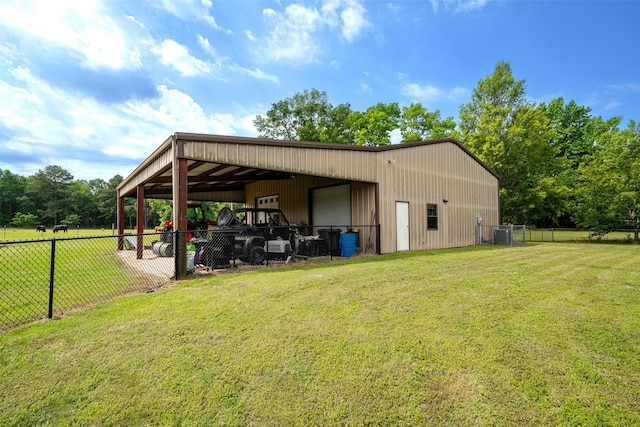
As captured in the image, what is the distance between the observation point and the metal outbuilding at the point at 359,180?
25.6 feet

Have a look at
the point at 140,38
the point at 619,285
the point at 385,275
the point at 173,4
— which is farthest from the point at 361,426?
the point at 140,38

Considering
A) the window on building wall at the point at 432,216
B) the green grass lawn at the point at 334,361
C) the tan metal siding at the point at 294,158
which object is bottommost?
the green grass lawn at the point at 334,361

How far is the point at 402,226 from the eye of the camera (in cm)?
1185

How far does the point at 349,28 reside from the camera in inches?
494

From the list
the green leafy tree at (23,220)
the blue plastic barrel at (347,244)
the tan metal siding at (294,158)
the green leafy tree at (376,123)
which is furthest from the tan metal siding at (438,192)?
the green leafy tree at (23,220)

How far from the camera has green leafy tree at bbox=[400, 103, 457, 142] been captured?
2925 centimetres

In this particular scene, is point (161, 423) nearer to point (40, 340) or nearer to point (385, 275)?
point (40, 340)

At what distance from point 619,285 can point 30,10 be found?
512 inches

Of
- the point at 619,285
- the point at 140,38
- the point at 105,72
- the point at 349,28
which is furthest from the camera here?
the point at 349,28

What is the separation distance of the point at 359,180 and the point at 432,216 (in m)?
4.59

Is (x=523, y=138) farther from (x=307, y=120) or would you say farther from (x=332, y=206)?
(x=307, y=120)

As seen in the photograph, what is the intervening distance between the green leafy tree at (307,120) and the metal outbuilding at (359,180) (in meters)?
17.2

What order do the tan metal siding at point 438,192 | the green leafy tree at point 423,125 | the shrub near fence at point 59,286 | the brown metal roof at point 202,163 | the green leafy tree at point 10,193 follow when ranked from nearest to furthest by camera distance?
the shrub near fence at point 59,286
the brown metal roof at point 202,163
the tan metal siding at point 438,192
the green leafy tree at point 423,125
the green leafy tree at point 10,193

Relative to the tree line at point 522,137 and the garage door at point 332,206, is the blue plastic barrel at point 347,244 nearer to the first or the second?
the garage door at point 332,206
